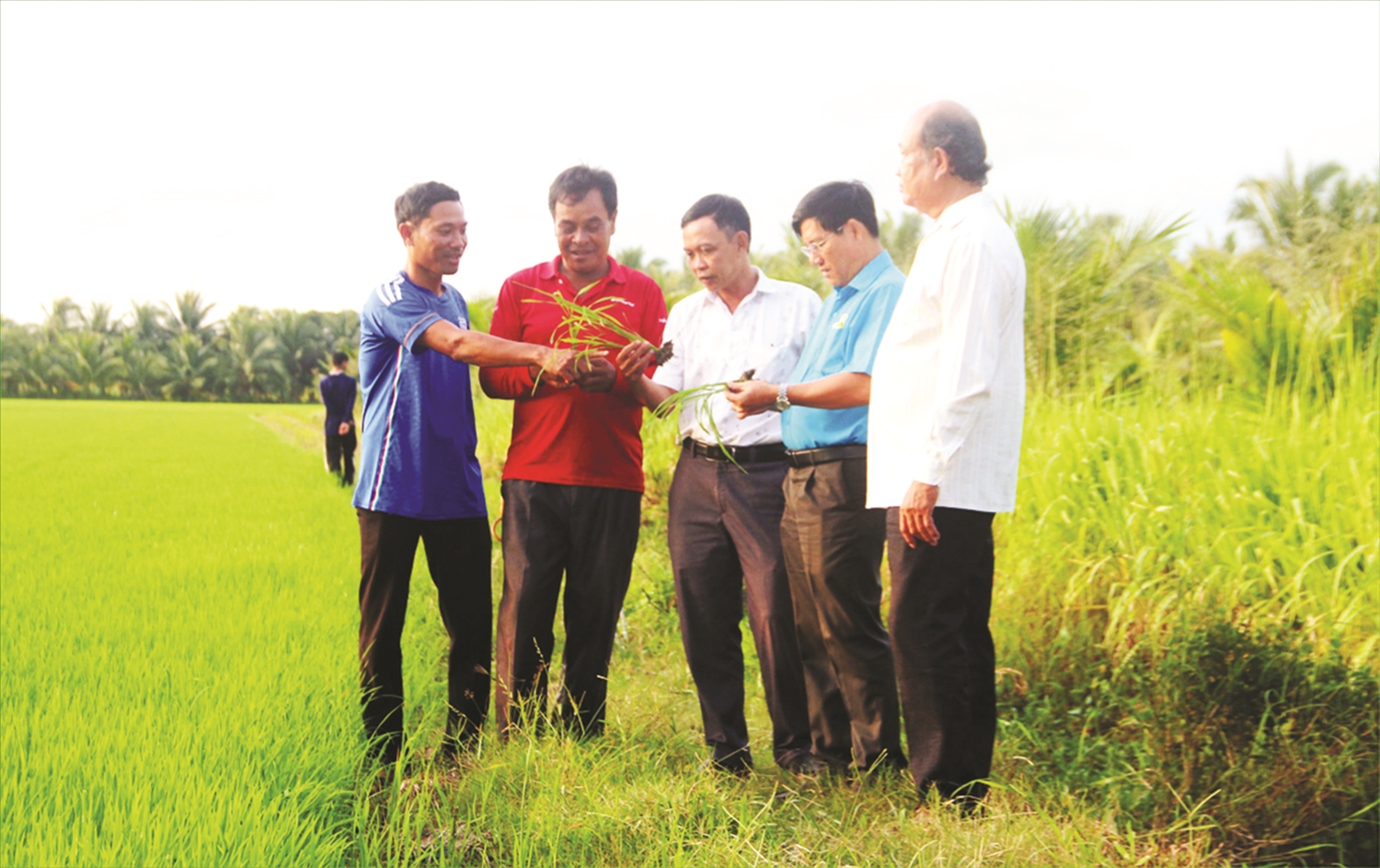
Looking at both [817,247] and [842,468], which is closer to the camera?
[842,468]

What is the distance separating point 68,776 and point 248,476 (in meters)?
10.9

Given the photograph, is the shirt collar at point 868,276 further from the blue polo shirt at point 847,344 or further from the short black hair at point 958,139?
the short black hair at point 958,139

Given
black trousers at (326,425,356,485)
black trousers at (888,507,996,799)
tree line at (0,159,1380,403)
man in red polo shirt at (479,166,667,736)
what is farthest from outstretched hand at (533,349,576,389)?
black trousers at (326,425,356,485)

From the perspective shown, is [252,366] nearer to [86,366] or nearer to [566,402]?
[86,366]

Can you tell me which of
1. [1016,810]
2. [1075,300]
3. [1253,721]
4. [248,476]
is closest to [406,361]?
[1016,810]

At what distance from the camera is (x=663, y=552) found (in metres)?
6.43

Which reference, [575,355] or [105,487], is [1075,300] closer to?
[575,355]

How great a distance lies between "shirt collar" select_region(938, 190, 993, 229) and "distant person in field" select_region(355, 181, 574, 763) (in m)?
1.20

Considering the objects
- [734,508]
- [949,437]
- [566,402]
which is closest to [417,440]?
[566,402]

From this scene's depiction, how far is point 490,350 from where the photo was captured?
9.82ft

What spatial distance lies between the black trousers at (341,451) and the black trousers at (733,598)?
9.61 meters

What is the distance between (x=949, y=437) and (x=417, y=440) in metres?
1.64

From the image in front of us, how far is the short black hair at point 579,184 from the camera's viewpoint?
128 inches

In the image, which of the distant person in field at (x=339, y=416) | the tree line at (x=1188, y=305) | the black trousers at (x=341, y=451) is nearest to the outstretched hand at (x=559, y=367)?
the tree line at (x=1188, y=305)
